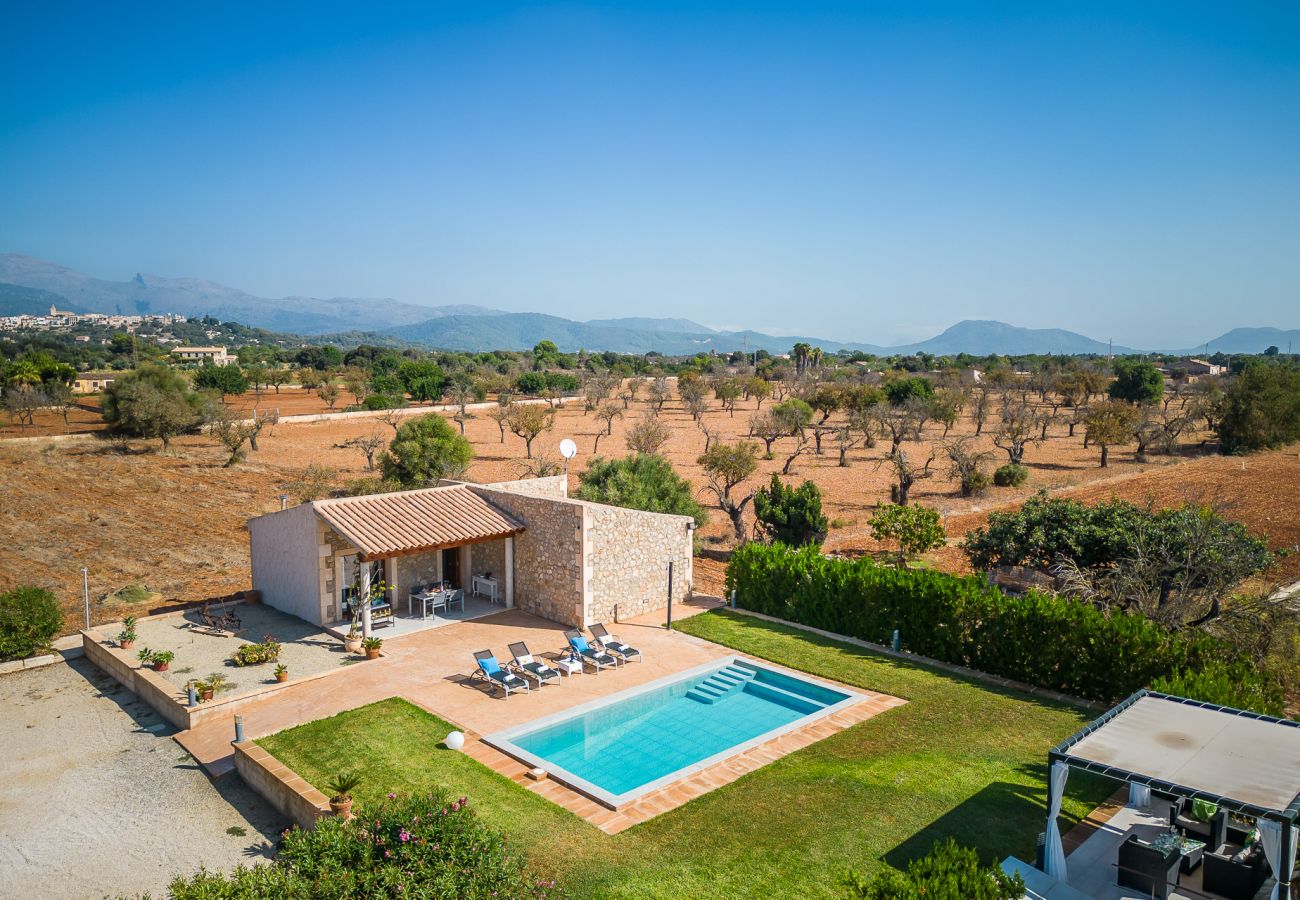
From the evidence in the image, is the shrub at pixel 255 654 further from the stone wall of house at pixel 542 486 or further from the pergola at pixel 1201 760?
the pergola at pixel 1201 760

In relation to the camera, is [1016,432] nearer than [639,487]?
No

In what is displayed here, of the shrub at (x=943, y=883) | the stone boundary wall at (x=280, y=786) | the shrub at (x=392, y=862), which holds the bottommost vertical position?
the stone boundary wall at (x=280, y=786)

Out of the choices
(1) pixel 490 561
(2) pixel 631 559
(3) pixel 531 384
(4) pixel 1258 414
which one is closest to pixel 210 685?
(1) pixel 490 561

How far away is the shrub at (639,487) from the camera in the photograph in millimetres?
22141

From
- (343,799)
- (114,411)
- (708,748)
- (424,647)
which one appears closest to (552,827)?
(343,799)

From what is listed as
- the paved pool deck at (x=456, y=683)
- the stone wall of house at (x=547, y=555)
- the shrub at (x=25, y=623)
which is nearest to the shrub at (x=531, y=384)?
the stone wall of house at (x=547, y=555)

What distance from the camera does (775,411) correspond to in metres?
46.4

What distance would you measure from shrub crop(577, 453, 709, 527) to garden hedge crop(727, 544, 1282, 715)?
4691 millimetres

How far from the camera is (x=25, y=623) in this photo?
15.3m

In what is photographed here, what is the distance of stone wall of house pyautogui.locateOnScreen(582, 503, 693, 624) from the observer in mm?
16531

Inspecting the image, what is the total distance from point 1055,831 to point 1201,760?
156cm

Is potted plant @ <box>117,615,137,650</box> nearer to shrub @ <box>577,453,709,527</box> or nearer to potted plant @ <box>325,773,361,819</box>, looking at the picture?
potted plant @ <box>325,773,361,819</box>

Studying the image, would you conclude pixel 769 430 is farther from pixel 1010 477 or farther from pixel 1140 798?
pixel 1140 798

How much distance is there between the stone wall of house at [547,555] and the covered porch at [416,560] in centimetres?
28
